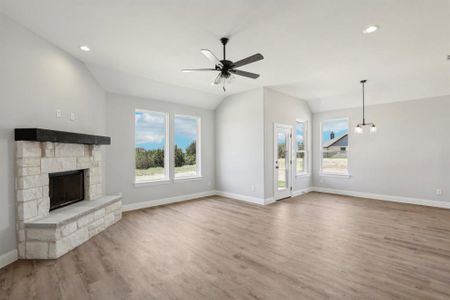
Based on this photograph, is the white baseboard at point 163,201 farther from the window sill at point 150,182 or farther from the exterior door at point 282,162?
the exterior door at point 282,162

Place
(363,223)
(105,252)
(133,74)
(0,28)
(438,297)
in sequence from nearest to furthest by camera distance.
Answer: (438,297) → (0,28) → (105,252) → (363,223) → (133,74)

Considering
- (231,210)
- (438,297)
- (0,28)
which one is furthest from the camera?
(231,210)

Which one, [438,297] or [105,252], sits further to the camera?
[105,252]

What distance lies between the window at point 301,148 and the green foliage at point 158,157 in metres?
3.39

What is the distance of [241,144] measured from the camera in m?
6.16

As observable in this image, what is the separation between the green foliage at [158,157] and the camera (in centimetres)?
550

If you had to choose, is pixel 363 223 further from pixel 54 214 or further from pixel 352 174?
pixel 54 214

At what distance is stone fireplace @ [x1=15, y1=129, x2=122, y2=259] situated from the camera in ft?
9.35

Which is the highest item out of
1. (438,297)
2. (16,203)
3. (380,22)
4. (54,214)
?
(380,22)

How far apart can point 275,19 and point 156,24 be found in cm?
153

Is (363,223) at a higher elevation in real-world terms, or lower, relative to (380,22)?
lower

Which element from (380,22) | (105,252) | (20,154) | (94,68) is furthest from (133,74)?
(380,22)

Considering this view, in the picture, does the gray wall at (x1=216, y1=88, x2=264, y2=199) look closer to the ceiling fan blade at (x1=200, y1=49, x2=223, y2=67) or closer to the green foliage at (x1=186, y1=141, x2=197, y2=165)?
the green foliage at (x1=186, y1=141, x2=197, y2=165)

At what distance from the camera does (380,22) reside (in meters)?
2.71
